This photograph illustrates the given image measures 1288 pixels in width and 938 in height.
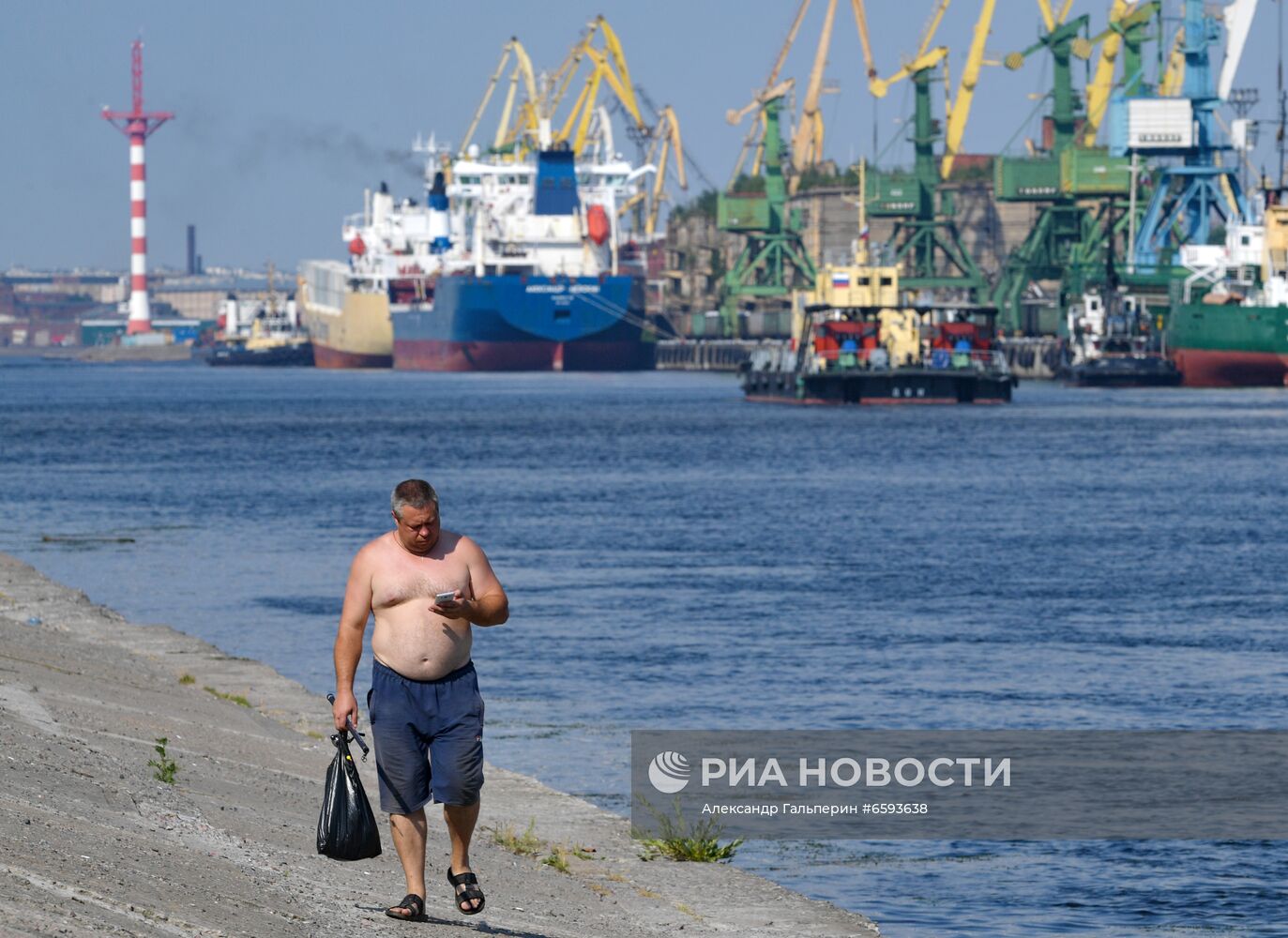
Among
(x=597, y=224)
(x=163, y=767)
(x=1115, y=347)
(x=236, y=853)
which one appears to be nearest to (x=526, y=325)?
(x=597, y=224)

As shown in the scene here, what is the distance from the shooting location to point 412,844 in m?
9.71

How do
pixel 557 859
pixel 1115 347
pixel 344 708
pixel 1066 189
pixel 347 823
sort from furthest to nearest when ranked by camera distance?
pixel 1066 189 → pixel 1115 347 → pixel 557 859 → pixel 347 823 → pixel 344 708

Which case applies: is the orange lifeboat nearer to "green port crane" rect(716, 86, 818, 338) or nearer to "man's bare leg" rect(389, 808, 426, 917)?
"green port crane" rect(716, 86, 818, 338)

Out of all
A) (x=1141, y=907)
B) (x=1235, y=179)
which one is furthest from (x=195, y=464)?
(x=1235, y=179)

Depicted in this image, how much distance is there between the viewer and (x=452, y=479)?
5744 centimetres

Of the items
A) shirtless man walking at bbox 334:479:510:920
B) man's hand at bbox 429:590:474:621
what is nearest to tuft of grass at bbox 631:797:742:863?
shirtless man walking at bbox 334:479:510:920

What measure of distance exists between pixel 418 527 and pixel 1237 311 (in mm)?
106794

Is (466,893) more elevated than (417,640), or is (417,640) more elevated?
(417,640)

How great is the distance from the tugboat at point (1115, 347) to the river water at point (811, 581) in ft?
129

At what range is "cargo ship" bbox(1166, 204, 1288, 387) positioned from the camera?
4375 inches

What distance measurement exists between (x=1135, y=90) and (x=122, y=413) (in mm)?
73831

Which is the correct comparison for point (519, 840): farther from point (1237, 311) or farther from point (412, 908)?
point (1237, 311)

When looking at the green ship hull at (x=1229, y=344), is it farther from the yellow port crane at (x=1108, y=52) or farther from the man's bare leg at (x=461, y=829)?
the man's bare leg at (x=461, y=829)

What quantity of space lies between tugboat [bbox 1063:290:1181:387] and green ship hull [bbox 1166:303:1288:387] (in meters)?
1.50
